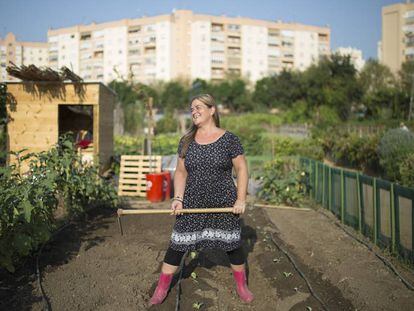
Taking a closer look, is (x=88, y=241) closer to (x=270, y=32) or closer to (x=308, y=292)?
(x=308, y=292)

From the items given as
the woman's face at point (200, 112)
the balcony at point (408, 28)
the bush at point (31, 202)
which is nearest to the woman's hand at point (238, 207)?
the woman's face at point (200, 112)

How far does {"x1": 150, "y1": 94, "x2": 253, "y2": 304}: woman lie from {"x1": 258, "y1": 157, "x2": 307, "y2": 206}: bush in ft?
17.8

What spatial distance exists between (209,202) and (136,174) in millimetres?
6654

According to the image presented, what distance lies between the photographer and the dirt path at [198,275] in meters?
3.36

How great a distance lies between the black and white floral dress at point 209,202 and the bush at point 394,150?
19.6 feet

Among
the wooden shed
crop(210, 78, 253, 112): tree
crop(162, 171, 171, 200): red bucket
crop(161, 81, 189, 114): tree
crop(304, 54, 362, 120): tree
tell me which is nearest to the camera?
crop(162, 171, 171, 200): red bucket

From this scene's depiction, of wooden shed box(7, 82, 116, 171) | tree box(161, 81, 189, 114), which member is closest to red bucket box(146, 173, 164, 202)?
wooden shed box(7, 82, 116, 171)

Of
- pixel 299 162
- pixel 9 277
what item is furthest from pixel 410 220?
pixel 299 162

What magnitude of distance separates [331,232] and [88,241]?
11.6ft

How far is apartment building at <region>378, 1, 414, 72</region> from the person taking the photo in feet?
186

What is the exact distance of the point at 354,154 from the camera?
13.8 meters

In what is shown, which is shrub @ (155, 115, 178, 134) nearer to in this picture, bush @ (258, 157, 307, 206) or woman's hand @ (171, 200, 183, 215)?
bush @ (258, 157, 307, 206)

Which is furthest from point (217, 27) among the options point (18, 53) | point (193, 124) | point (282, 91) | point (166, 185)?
point (193, 124)

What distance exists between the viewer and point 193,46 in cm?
6756
